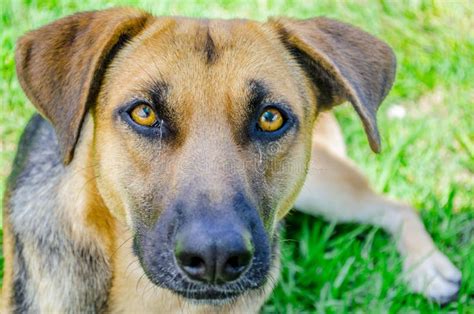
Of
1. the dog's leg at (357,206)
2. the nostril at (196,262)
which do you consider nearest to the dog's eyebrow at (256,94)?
the nostril at (196,262)

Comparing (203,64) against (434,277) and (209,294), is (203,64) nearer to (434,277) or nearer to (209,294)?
(209,294)

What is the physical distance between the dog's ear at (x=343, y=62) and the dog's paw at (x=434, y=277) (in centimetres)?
173

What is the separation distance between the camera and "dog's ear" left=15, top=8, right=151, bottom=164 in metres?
3.45

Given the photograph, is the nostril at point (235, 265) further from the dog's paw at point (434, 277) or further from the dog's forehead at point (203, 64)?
the dog's paw at point (434, 277)

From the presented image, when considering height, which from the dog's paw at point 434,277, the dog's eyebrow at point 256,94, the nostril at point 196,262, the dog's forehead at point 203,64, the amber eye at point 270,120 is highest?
the dog's forehead at point 203,64

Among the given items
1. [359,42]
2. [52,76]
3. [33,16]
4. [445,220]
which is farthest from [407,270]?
[33,16]

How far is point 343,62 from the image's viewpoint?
147 inches

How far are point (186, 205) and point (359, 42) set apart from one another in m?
1.36

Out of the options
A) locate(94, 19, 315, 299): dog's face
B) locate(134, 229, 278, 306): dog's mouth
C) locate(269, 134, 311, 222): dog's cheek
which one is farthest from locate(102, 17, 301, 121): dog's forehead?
locate(134, 229, 278, 306): dog's mouth

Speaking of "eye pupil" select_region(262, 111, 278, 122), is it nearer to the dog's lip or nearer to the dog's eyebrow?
the dog's eyebrow

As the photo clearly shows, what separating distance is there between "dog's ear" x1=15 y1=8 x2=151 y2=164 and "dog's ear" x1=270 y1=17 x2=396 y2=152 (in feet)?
2.70

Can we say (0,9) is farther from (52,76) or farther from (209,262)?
(209,262)

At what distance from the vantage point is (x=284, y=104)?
361 centimetres

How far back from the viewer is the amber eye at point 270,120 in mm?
3580
